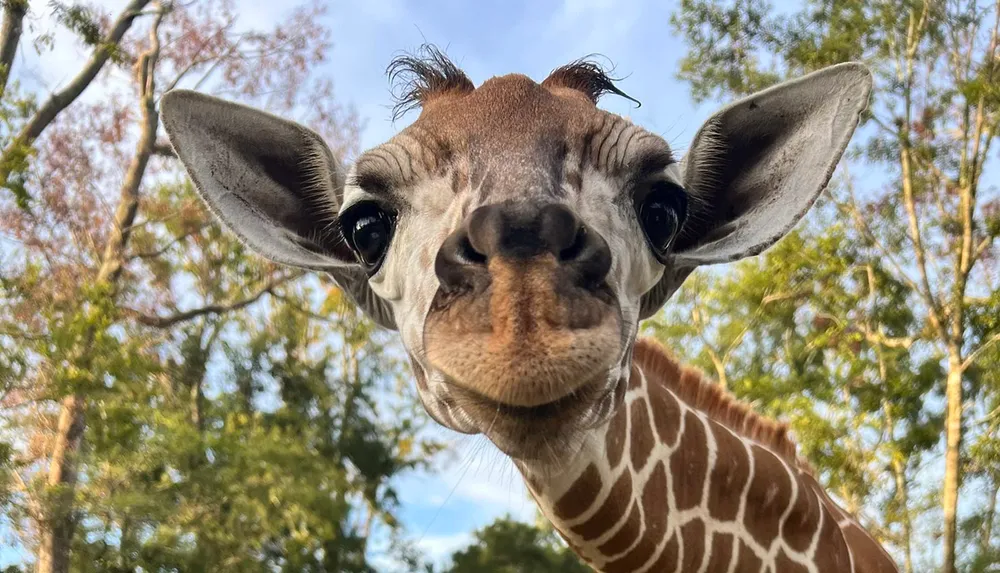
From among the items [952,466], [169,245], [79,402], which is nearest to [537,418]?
[79,402]

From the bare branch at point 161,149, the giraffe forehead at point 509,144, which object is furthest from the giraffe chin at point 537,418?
the bare branch at point 161,149

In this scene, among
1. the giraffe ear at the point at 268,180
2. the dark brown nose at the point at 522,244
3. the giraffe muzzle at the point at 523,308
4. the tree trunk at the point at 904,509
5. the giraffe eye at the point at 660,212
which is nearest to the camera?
the giraffe muzzle at the point at 523,308

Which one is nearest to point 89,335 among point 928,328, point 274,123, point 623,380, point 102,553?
point 102,553

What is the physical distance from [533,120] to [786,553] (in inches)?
104

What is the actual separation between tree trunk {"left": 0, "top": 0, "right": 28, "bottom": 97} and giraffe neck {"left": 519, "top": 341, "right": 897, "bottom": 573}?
31.8 feet

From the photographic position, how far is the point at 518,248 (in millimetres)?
1804

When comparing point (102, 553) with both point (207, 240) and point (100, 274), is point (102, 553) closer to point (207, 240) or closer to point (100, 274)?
point (100, 274)

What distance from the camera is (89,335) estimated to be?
29.3ft

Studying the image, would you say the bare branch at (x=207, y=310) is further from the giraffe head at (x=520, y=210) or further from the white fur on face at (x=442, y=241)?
the white fur on face at (x=442, y=241)

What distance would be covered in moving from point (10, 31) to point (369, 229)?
32.7 ft

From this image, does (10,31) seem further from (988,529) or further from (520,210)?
(988,529)

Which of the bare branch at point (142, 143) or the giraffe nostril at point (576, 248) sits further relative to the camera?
the bare branch at point (142, 143)

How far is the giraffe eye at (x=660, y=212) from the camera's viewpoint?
98.6 inches

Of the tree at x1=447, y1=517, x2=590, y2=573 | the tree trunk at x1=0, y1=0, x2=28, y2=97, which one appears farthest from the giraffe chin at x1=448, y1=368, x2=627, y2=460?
the tree at x1=447, y1=517, x2=590, y2=573
